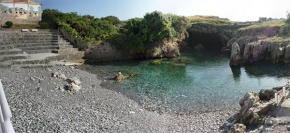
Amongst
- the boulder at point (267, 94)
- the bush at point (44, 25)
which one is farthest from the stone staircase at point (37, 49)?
the boulder at point (267, 94)

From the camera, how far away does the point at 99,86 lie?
850 inches

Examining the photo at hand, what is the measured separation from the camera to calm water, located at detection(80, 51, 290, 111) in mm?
17562

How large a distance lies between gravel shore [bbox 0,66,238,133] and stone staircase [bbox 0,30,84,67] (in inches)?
323

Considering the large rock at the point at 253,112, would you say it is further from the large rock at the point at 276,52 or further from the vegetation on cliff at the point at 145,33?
the vegetation on cliff at the point at 145,33

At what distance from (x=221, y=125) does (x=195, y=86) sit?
9288 millimetres

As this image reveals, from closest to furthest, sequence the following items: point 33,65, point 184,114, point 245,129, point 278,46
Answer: point 245,129 < point 184,114 < point 33,65 < point 278,46

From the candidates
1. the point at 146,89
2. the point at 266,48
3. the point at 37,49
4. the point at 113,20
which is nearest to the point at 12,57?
the point at 37,49

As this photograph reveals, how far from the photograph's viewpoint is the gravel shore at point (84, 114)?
10805 mm

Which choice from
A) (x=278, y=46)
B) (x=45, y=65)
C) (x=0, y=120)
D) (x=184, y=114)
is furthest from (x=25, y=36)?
(x=278, y=46)

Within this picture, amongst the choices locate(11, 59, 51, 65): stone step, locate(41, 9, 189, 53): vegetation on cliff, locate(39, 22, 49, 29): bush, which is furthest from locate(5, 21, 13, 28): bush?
locate(11, 59, 51, 65): stone step

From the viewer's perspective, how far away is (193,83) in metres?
23.2

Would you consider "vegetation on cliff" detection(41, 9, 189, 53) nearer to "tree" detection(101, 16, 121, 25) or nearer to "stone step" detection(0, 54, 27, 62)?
"tree" detection(101, 16, 121, 25)

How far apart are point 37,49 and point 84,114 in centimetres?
2312

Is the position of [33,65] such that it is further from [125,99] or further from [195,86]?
[195,86]
